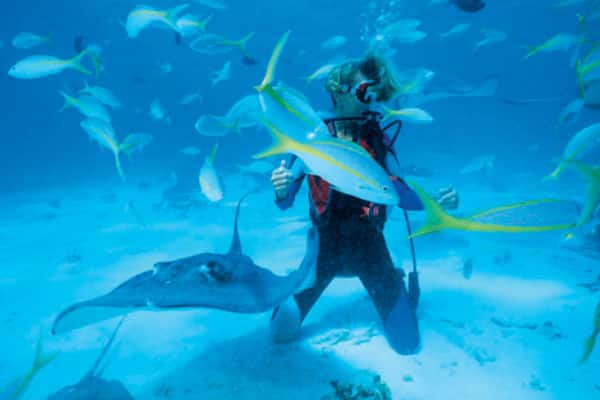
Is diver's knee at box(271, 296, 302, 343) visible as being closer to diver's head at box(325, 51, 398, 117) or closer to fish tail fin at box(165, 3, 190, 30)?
A: diver's head at box(325, 51, 398, 117)

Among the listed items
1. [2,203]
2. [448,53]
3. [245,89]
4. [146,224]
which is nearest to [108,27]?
[245,89]

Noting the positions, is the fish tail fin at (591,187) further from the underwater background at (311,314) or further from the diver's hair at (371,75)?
the diver's hair at (371,75)

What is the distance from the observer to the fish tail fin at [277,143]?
55.0 inches

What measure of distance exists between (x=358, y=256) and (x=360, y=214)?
501 mm

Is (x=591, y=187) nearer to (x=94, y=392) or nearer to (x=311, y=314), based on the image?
(x=311, y=314)

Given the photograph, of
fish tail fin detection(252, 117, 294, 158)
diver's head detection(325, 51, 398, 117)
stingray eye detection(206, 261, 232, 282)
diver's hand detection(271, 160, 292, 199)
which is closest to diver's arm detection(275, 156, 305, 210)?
diver's hand detection(271, 160, 292, 199)

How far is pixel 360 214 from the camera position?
125 inches

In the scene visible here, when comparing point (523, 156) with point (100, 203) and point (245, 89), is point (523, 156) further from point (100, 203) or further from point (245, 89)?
point (245, 89)

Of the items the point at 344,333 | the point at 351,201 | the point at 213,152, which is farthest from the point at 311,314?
the point at 213,152

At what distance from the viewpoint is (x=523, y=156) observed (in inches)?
1061

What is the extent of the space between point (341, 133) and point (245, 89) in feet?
190

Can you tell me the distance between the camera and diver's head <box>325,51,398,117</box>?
2668mm

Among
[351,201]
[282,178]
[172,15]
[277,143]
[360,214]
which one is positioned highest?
[172,15]

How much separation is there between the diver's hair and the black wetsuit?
32.8 inches
